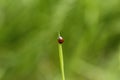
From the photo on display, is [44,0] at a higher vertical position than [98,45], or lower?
higher

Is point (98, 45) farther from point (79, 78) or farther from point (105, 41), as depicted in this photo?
point (79, 78)

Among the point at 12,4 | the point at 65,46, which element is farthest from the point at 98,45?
the point at 12,4

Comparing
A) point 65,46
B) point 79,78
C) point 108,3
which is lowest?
point 79,78

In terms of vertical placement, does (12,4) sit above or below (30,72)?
above

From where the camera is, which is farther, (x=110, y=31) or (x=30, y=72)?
(x=110, y=31)

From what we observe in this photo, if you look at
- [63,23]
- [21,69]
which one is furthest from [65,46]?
[21,69]

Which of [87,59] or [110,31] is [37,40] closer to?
[87,59]
